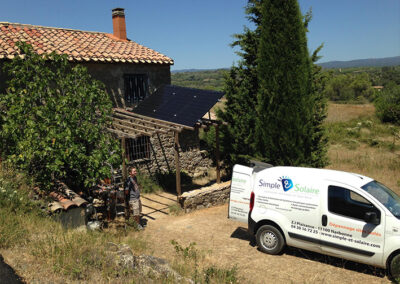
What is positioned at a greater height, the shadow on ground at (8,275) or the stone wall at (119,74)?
the stone wall at (119,74)

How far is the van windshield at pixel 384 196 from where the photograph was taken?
6.53 m

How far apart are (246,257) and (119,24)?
47.2 ft

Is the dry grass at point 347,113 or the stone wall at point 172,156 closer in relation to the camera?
the stone wall at point 172,156

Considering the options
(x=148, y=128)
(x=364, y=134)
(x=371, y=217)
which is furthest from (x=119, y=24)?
(x=364, y=134)

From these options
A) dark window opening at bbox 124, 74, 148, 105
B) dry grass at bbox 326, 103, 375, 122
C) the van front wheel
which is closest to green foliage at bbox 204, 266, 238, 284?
the van front wheel

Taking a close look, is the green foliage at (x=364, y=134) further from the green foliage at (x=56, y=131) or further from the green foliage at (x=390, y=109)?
the green foliage at (x=56, y=131)

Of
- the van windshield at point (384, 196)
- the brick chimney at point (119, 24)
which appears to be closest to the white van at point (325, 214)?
the van windshield at point (384, 196)

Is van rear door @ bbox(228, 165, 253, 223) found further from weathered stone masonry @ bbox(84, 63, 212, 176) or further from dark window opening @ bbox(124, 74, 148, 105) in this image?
dark window opening @ bbox(124, 74, 148, 105)

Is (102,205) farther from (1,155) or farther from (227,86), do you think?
(227,86)

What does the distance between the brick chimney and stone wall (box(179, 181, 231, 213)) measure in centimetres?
1038

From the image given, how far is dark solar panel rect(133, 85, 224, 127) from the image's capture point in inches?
475

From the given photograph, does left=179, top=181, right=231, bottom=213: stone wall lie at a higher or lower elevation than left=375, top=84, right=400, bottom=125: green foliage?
lower

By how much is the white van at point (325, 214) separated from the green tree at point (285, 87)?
14.8 ft

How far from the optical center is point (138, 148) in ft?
46.9
